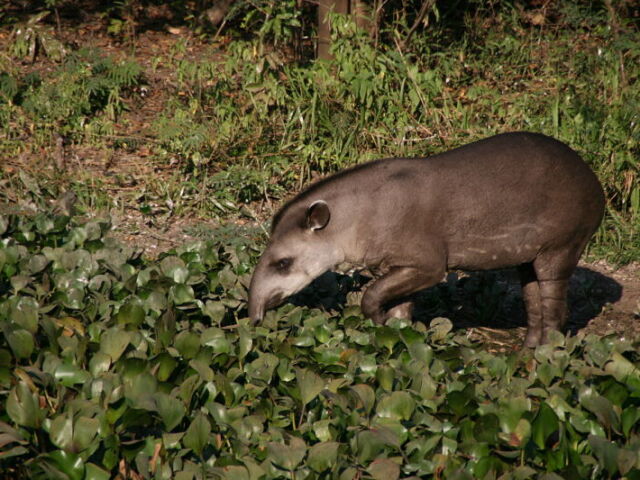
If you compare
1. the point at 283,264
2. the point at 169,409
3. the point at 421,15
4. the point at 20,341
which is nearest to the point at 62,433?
the point at 169,409

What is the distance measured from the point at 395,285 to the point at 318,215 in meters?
0.71

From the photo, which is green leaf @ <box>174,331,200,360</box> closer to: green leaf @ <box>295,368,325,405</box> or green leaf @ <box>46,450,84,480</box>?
green leaf @ <box>295,368,325,405</box>

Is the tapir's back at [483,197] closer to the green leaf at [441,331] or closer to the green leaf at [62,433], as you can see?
the green leaf at [441,331]

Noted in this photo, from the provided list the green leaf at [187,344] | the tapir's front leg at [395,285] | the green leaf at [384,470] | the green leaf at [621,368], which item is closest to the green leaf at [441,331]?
the tapir's front leg at [395,285]

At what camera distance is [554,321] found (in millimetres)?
7016

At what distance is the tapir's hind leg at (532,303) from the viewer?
7.16m

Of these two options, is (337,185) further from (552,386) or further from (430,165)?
(552,386)

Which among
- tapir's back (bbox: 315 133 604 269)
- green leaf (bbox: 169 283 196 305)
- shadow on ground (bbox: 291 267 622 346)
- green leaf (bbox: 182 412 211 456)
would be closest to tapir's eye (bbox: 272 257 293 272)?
shadow on ground (bbox: 291 267 622 346)

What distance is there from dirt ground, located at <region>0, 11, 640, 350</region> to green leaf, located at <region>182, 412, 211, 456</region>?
338 centimetres

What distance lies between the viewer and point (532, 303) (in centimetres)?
723

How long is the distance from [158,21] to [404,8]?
4.18 meters

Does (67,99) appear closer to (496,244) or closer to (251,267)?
(251,267)

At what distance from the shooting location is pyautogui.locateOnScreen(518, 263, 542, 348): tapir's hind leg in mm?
7164

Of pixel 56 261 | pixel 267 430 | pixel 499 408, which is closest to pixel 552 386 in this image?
pixel 499 408
